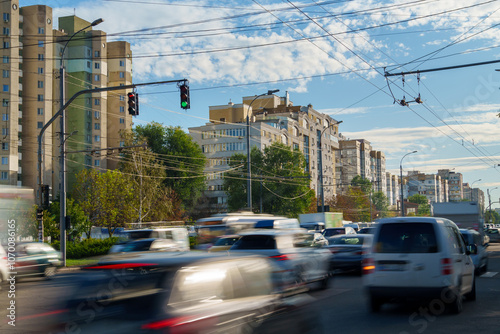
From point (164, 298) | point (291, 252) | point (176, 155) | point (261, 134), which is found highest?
point (261, 134)

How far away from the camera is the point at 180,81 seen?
19531mm

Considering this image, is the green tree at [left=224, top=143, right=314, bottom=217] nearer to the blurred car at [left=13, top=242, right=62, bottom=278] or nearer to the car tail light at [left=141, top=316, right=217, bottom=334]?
the blurred car at [left=13, top=242, right=62, bottom=278]

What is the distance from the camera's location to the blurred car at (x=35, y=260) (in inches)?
756

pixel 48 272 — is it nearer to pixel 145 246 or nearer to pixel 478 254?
pixel 145 246

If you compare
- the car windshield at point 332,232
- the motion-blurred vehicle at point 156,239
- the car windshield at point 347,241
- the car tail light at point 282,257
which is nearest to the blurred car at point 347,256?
the car windshield at point 347,241

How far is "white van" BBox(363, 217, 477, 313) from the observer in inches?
396

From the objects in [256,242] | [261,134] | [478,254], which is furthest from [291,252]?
[261,134]

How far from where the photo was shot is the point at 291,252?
44.7 feet

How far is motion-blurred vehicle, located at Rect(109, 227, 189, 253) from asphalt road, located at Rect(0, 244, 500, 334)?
16.7 feet

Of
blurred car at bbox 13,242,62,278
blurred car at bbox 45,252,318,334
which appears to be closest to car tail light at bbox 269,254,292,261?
blurred car at bbox 45,252,318,334

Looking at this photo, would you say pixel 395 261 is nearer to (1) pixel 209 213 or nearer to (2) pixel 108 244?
(2) pixel 108 244

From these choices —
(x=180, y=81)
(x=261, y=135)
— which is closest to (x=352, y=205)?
(x=261, y=135)

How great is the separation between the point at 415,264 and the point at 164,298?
6.64 meters

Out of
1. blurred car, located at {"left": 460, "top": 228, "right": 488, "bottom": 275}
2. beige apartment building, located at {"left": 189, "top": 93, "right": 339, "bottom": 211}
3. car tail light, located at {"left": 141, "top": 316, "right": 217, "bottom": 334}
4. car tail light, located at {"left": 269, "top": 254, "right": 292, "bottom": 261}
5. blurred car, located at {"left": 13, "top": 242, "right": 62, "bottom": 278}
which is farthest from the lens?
beige apartment building, located at {"left": 189, "top": 93, "right": 339, "bottom": 211}
